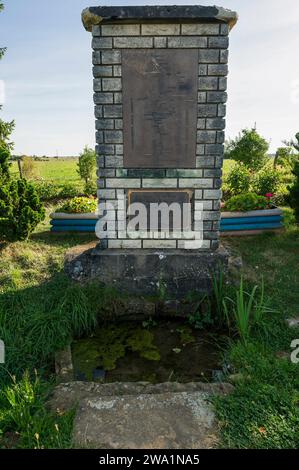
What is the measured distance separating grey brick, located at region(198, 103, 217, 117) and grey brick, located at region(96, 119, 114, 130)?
1241 mm

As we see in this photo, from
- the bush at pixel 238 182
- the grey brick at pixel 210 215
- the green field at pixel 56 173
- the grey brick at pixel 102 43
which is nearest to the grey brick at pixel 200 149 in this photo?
the grey brick at pixel 210 215

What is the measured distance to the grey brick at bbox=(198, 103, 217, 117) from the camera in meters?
4.61

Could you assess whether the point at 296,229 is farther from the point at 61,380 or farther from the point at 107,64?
the point at 61,380

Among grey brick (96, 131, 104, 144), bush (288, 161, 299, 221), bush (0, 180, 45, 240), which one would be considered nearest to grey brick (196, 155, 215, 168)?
grey brick (96, 131, 104, 144)

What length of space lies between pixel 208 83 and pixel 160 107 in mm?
716

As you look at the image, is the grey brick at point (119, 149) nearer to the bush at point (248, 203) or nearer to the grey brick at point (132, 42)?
the grey brick at point (132, 42)

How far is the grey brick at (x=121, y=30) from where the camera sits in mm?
4391

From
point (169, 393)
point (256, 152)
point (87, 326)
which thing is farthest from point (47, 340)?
point (256, 152)

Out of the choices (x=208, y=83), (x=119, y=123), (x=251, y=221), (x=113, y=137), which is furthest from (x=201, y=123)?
(x=251, y=221)

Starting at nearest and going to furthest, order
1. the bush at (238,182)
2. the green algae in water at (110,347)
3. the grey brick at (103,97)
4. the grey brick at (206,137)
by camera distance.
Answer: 1. the green algae in water at (110,347)
2. the grey brick at (103,97)
3. the grey brick at (206,137)
4. the bush at (238,182)

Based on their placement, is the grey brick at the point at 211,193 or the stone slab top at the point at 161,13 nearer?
the stone slab top at the point at 161,13

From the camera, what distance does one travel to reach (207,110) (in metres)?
4.63

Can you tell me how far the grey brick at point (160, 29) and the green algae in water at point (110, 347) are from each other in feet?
12.9

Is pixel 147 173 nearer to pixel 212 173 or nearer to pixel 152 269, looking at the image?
pixel 212 173
